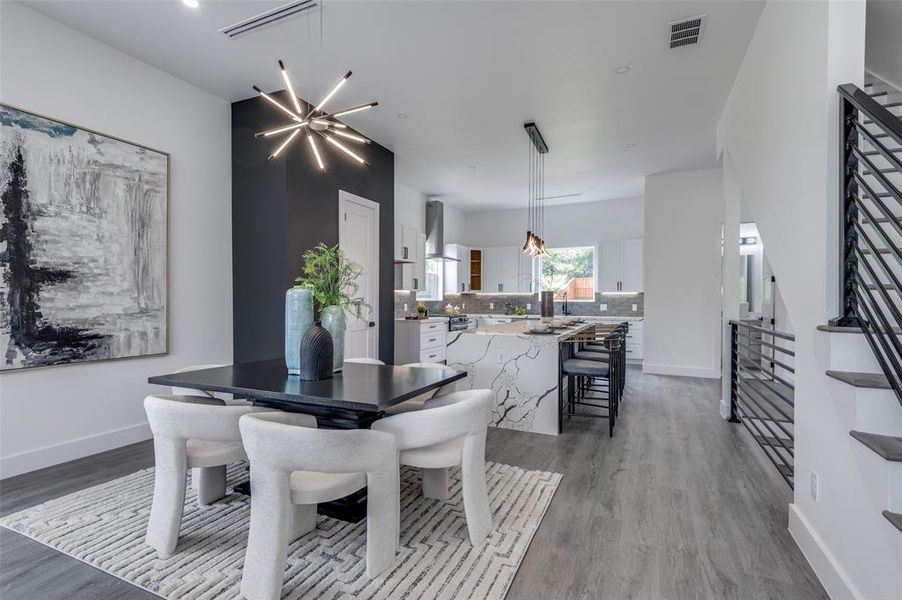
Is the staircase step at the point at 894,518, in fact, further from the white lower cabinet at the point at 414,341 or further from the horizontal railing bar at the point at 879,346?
the white lower cabinet at the point at 414,341

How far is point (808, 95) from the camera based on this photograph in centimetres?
201

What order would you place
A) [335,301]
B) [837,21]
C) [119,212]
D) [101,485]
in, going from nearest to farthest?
1. [837,21]
2. [335,301]
3. [101,485]
4. [119,212]

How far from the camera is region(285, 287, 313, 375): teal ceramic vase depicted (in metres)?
2.43

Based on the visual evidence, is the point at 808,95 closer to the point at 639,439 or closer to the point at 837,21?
the point at 837,21

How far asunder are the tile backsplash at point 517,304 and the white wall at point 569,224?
1.16 m

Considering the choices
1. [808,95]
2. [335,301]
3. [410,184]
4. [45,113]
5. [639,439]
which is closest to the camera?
[808,95]

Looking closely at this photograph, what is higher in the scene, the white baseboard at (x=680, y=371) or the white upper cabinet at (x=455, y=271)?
the white upper cabinet at (x=455, y=271)

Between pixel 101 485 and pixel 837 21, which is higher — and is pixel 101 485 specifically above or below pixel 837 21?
below

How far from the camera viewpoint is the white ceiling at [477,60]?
2.87 m

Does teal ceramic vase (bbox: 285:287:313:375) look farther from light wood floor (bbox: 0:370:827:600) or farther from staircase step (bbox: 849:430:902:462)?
staircase step (bbox: 849:430:902:462)

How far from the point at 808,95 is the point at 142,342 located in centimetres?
468

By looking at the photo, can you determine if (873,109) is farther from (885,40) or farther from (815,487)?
(885,40)

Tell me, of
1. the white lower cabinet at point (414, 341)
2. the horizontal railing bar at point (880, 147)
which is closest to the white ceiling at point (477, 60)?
the horizontal railing bar at point (880, 147)

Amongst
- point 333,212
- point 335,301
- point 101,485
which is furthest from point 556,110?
point 101,485
